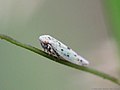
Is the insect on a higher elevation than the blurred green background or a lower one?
lower

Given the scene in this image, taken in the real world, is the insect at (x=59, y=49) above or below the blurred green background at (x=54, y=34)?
below

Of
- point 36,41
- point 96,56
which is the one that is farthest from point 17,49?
point 96,56

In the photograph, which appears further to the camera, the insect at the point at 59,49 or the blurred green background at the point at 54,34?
the blurred green background at the point at 54,34

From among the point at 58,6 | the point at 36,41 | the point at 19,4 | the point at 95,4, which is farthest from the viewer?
the point at 58,6

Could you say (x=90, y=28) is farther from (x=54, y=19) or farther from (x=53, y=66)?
(x=53, y=66)

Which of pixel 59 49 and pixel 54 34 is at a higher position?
pixel 54 34

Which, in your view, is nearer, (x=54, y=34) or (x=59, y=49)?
(x=59, y=49)

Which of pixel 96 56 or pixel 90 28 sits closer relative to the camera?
pixel 96 56

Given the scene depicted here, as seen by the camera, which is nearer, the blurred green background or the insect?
the insect
